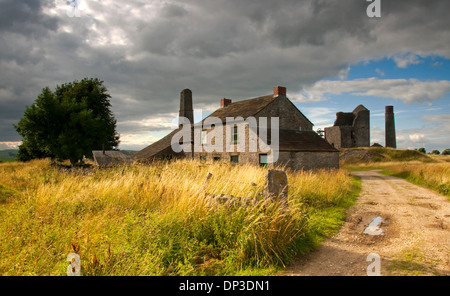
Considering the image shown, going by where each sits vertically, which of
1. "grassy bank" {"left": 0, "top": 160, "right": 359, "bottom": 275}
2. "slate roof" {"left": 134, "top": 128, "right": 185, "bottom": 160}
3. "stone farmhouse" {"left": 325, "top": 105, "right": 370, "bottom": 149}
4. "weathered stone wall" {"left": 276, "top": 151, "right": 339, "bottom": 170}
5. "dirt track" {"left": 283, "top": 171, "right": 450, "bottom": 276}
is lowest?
"dirt track" {"left": 283, "top": 171, "right": 450, "bottom": 276}

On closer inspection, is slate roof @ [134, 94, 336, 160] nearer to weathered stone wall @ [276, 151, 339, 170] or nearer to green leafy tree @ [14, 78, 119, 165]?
weathered stone wall @ [276, 151, 339, 170]

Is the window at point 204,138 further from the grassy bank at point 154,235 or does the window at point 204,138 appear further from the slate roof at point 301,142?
the grassy bank at point 154,235

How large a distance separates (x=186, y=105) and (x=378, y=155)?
1205 inches

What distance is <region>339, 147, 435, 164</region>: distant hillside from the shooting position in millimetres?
38000

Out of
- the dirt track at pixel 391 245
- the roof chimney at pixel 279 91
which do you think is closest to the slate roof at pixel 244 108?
the roof chimney at pixel 279 91

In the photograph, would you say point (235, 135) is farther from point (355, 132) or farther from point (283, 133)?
point (355, 132)

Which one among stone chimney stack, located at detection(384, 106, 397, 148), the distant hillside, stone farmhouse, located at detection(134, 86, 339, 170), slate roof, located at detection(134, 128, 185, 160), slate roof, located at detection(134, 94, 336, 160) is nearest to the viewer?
stone farmhouse, located at detection(134, 86, 339, 170)

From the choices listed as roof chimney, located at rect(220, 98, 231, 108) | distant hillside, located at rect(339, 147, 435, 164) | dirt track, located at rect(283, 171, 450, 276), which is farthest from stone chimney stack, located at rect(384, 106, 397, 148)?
dirt track, located at rect(283, 171, 450, 276)

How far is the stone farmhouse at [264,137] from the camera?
65.9 ft

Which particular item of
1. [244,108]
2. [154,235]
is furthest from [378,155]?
[154,235]

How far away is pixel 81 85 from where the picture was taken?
34406mm

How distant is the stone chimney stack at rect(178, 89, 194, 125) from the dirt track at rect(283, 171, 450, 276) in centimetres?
2772

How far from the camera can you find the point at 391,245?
5648 millimetres

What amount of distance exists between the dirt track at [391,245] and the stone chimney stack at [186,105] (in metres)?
27.7
